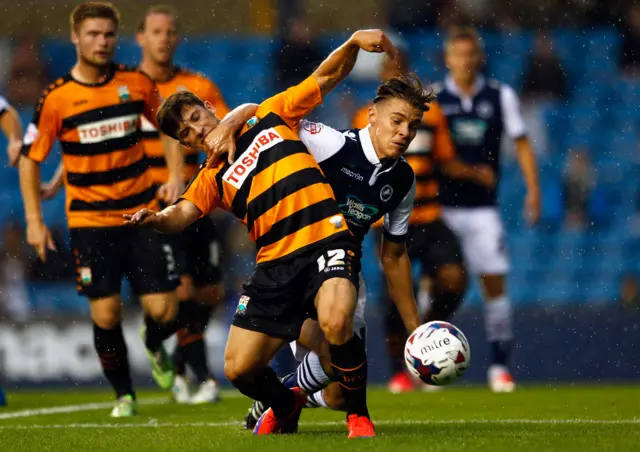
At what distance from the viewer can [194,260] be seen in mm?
8641

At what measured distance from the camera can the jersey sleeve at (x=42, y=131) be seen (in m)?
7.38

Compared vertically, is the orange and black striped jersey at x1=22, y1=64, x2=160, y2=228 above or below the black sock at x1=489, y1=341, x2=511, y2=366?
above

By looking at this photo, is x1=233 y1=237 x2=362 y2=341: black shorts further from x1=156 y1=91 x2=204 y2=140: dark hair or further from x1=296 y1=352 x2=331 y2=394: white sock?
x1=156 y1=91 x2=204 y2=140: dark hair

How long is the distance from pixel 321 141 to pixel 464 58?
167 inches

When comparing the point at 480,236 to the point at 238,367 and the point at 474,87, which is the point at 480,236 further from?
the point at 238,367

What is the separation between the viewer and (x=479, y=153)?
9812mm

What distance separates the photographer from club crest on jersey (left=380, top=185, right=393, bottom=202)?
5711 millimetres

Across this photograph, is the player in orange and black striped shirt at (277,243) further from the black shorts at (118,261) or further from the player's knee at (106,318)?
the player's knee at (106,318)

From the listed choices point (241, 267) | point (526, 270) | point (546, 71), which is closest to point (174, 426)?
point (241, 267)

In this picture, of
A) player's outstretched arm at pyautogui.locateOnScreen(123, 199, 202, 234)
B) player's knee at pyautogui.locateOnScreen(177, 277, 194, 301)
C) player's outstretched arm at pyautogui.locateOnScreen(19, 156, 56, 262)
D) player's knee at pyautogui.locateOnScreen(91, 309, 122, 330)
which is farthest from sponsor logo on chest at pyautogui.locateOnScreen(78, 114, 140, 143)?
player's outstretched arm at pyautogui.locateOnScreen(123, 199, 202, 234)

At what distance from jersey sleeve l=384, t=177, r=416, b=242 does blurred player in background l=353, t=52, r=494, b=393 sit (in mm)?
3567

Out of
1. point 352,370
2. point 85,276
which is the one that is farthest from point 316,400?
point 85,276

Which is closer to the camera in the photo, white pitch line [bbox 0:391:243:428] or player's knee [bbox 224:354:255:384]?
A: player's knee [bbox 224:354:255:384]

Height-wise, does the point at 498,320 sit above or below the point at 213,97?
below
